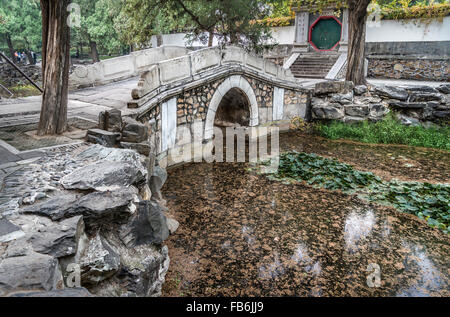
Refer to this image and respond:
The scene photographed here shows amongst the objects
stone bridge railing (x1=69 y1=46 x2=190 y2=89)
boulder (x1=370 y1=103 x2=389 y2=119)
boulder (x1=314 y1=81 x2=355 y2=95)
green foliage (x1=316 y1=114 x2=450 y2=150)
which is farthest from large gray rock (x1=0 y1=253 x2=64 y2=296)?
boulder (x1=370 y1=103 x2=389 y2=119)

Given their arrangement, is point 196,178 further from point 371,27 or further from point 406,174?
point 371,27

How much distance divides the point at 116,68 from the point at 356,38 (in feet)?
25.7

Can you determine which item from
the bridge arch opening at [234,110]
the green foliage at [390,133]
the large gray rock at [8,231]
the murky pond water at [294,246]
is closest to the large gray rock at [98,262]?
the large gray rock at [8,231]

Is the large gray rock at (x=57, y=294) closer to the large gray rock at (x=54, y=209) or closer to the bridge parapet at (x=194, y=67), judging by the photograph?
the large gray rock at (x=54, y=209)

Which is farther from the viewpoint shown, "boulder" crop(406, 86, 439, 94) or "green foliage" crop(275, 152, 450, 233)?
"boulder" crop(406, 86, 439, 94)

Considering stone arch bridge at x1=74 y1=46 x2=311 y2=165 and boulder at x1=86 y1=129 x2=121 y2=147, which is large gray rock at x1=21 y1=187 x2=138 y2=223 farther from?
stone arch bridge at x1=74 y1=46 x2=311 y2=165

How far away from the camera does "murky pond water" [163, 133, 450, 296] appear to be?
399cm

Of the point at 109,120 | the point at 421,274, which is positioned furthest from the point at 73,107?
the point at 421,274

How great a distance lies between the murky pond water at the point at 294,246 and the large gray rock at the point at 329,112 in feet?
16.8

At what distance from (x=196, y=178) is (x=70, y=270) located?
490 centimetres

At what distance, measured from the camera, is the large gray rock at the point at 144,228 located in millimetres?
3249

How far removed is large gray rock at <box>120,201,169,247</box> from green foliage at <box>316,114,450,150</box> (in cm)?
818

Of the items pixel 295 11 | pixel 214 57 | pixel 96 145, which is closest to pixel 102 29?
pixel 295 11

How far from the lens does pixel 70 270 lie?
2484 millimetres
